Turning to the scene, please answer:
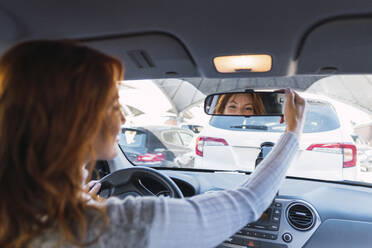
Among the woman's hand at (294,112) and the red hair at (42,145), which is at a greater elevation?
the woman's hand at (294,112)

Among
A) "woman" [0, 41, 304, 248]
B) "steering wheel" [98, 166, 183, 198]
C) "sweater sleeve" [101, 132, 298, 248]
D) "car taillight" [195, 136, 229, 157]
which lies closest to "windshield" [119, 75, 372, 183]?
"car taillight" [195, 136, 229, 157]

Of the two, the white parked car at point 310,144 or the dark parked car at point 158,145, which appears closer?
the white parked car at point 310,144

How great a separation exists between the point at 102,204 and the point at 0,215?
274 millimetres

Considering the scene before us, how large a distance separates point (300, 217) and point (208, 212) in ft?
6.27

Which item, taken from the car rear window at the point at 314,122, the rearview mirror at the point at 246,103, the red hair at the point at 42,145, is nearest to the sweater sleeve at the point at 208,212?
the red hair at the point at 42,145

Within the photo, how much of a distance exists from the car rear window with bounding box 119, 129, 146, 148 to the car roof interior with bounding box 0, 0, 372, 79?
6.73 ft

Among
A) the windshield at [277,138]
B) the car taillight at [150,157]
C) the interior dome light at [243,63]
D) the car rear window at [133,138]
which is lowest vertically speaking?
the car taillight at [150,157]

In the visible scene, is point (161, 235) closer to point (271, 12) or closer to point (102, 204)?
point (102, 204)

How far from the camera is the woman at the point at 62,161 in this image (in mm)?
845

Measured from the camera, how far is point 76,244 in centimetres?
84

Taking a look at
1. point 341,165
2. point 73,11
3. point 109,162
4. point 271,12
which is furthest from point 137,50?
point 341,165

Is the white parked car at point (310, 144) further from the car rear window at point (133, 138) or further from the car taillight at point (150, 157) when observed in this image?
the car rear window at point (133, 138)

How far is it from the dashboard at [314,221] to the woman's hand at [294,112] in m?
1.08

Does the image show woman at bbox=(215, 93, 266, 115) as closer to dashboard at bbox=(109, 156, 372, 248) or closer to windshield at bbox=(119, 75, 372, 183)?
windshield at bbox=(119, 75, 372, 183)
